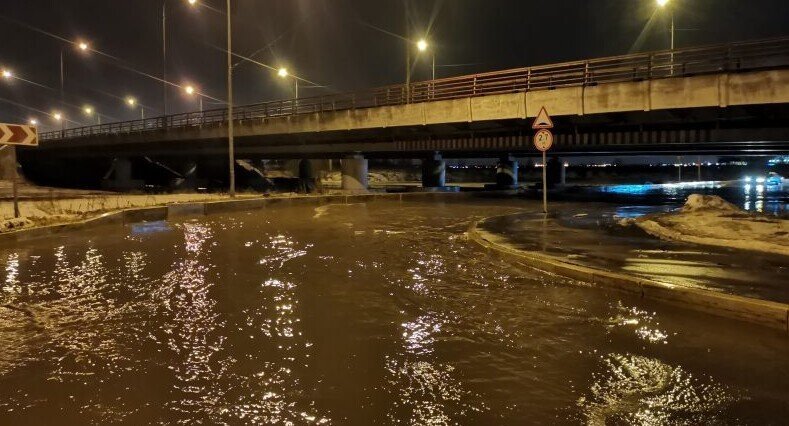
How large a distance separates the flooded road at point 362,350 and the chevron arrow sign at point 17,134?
5.92m

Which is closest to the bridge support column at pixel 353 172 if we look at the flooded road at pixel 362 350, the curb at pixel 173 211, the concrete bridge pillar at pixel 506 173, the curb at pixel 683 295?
the curb at pixel 173 211

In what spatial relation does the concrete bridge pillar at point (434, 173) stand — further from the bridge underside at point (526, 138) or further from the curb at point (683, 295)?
the curb at point (683, 295)

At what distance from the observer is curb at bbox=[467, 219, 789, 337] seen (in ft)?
A: 22.1

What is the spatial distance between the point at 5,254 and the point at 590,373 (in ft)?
41.3

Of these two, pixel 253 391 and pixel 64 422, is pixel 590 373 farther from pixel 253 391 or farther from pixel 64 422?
pixel 64 422

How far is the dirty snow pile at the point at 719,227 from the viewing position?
38.6 feet

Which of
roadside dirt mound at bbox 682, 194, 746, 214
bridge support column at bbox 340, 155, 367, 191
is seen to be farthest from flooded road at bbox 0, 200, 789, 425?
bridge support column at bbox 340, 155, 367, 191

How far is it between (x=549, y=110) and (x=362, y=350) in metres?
23.4

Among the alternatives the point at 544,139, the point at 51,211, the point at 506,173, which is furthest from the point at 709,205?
the point at 506,173

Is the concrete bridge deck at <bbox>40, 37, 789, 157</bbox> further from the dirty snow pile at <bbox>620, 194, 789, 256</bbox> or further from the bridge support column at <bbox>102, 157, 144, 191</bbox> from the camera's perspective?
the bridge support column at <bbox>102, 157, 144, 191</bbox>

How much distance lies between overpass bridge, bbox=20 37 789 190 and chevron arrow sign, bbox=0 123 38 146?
2039cm

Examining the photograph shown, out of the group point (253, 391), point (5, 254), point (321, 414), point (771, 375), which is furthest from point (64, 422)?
point (5, 254)

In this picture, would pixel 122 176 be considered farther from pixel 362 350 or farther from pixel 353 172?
pixel 362 350

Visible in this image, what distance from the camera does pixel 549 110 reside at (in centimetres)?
2714
